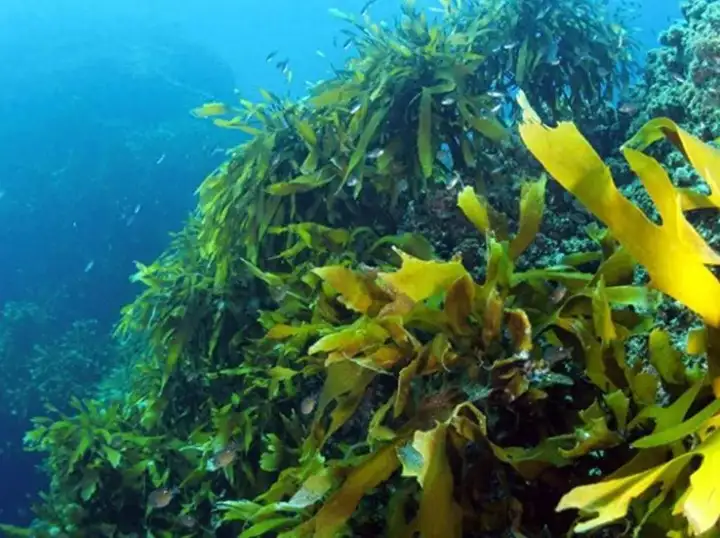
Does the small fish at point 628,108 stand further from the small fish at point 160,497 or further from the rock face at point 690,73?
the small fish at point 160,497

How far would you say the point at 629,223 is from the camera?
1138 millimetres

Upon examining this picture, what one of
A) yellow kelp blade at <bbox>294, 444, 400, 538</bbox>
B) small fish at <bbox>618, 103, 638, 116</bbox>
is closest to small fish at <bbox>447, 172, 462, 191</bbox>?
small fish at <bbox>618, 103, 638, 116</bbox>

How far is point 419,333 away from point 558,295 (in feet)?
1.27

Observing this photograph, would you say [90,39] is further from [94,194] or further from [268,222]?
[268,222]

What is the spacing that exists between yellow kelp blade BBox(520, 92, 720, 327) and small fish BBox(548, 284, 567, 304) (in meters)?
0.62

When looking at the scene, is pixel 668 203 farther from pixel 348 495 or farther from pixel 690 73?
pixel 690 73

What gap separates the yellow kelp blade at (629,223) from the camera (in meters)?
1.10

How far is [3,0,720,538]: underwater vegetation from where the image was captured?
1229 mm

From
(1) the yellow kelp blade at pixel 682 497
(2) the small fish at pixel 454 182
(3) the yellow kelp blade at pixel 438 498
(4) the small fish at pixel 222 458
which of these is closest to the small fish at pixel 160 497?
(4) the small fish at pixel 222 458

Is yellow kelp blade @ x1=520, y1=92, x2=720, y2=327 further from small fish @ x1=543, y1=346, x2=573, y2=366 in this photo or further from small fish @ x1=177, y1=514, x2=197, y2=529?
small fish @ x1=177, y1=514, x2=197, y2=529

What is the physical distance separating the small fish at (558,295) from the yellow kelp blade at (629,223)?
24.4 inches

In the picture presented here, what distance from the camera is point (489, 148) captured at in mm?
3383

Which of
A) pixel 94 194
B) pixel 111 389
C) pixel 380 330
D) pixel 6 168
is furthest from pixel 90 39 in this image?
pixel 380 330

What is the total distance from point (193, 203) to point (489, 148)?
43.2 feet
